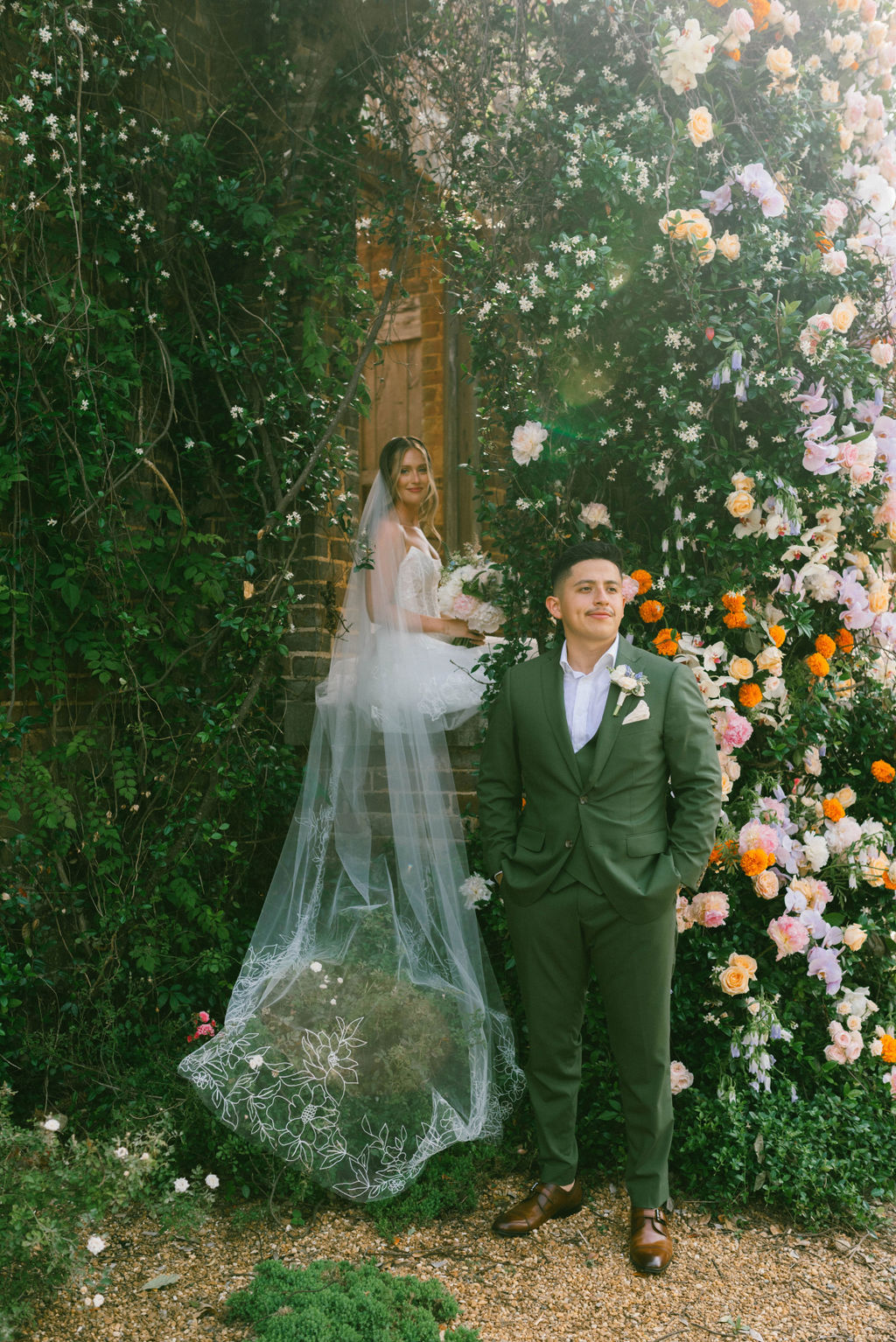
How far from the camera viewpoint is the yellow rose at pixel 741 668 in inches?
128

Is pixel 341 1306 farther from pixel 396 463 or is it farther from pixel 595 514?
pixel 396 463

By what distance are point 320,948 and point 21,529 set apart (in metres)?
1.87

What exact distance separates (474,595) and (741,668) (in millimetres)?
1124

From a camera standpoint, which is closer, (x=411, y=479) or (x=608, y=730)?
(x=608, y=730)

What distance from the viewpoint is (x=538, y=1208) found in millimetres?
2963

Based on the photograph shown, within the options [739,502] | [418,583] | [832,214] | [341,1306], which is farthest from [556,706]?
[832,214]

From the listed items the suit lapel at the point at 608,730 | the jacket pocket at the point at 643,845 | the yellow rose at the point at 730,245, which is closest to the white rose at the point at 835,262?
the yellow rose at the point at 730,245

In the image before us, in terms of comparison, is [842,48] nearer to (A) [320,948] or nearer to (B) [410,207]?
(B) [410,207]

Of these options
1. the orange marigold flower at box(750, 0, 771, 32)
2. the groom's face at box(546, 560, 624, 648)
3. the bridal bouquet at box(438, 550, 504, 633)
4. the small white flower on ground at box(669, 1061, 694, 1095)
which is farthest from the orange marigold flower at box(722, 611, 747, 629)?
the orange marigold flower at box(750, 0, 771, 32)

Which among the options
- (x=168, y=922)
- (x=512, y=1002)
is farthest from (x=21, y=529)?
(x=512, y=1002)

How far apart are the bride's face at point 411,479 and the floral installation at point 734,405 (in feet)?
3.65

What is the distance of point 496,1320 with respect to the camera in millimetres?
2576

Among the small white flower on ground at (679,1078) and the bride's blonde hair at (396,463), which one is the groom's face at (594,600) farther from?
the bride's blonde hair at (396,463)

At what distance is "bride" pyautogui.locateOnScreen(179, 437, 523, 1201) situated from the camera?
307cm
